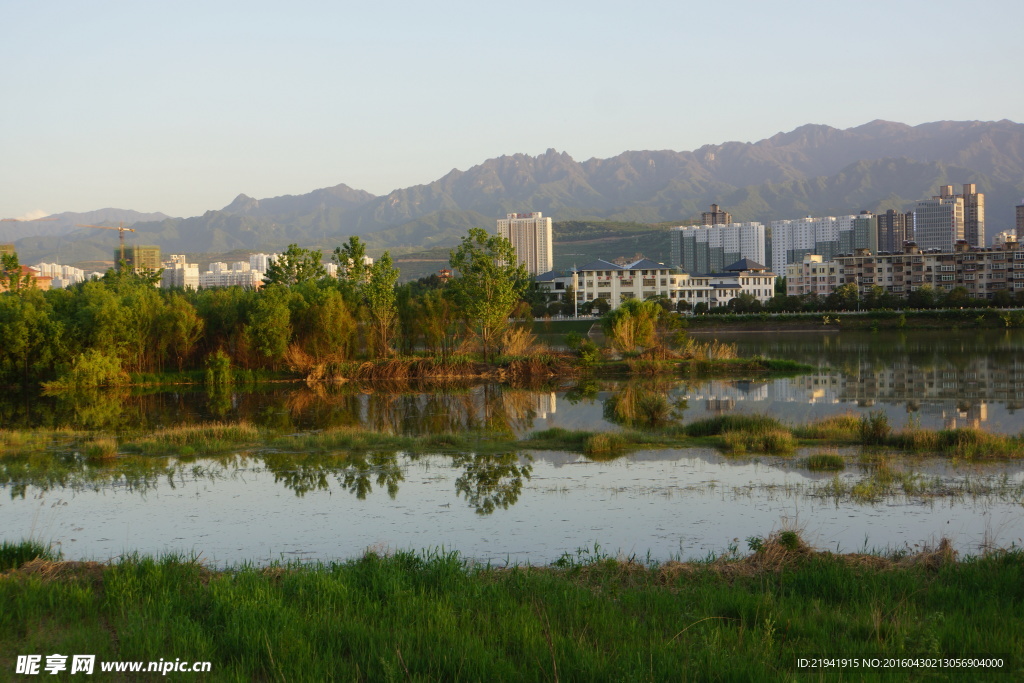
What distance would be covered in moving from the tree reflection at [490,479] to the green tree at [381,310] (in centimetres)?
2175

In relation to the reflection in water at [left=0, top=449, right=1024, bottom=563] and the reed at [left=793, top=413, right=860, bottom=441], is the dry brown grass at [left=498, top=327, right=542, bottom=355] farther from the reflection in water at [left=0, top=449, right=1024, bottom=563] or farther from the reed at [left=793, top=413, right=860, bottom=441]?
the reflection in water at [left=0, top=449, right=1024, bottom=563]

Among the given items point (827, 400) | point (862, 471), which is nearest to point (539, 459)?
point (862, 471)

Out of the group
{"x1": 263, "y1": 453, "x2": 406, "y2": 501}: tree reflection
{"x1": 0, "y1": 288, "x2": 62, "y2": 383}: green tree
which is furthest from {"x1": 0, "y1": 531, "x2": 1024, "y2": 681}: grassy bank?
{"x1": 0, "y1": 288, "x2": 62, "y2": 383}: green tree

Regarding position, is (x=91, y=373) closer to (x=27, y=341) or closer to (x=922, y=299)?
(x=27, y=341)

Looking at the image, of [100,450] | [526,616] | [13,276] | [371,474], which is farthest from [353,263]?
[526,616]

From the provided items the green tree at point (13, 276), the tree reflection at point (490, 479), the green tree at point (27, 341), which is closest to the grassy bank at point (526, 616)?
the tree reflection at point (490, 479)

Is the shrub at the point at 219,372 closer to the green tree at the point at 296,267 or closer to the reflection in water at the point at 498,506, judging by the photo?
the green tree at the point at 296,267

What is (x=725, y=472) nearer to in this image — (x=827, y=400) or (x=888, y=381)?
(x=827, y=400)

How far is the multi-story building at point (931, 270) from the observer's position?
107838 millimetres

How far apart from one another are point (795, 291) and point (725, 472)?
117 meters

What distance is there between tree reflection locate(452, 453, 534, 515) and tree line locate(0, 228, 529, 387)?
20512 mm

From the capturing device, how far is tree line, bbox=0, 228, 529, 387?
3134 cm

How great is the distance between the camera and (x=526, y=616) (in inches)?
239

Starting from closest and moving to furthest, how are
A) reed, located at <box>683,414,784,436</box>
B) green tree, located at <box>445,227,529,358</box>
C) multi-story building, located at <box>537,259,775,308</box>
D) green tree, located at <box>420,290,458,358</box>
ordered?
reed, located at <box>683,414,784,436</box>, green tree, located at <box>445,227,529,358</box>, green tree, located at <box>420,290,458,358</box>, multi-story building, located at <box>537,259,775,308</box>
